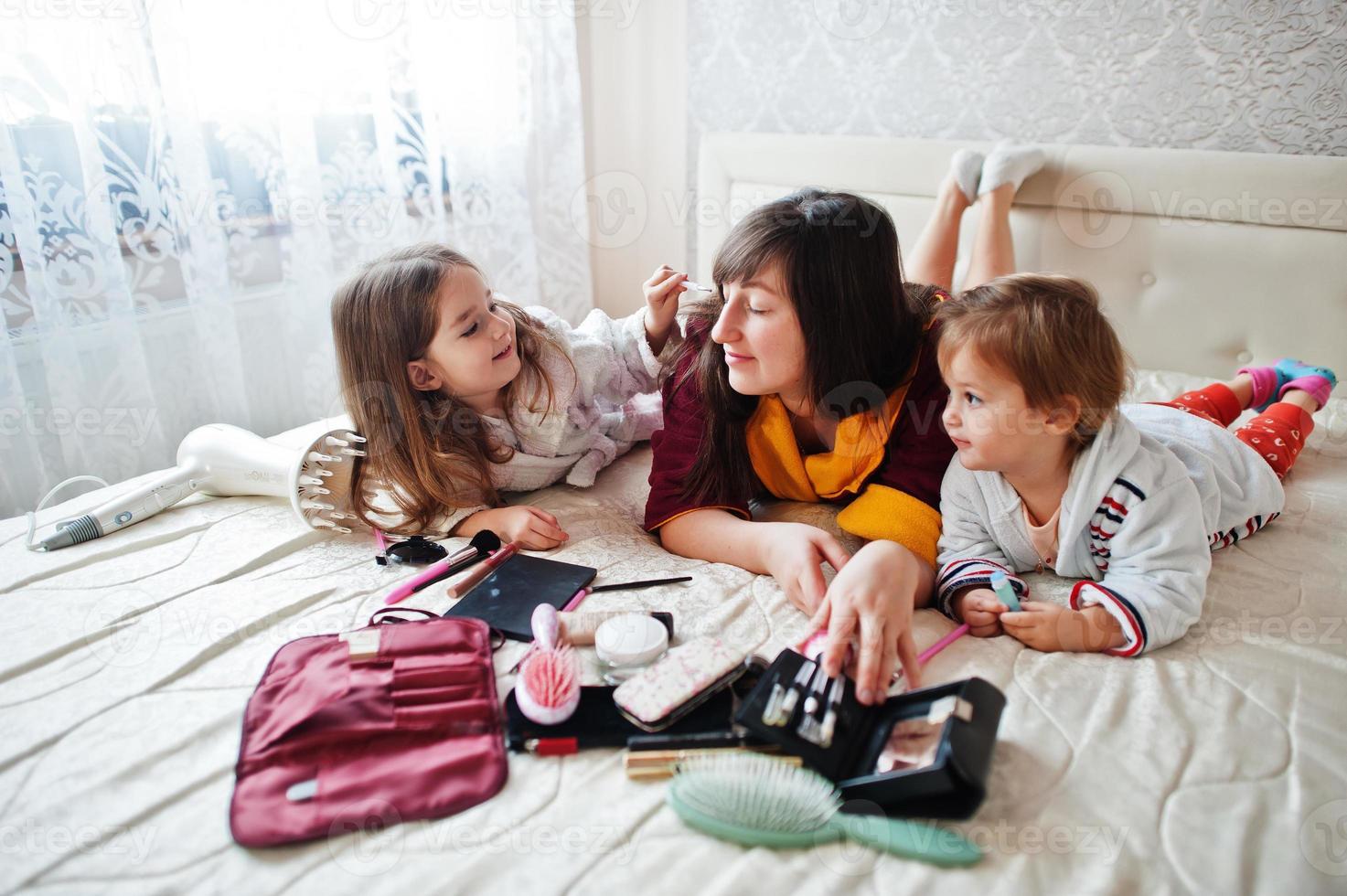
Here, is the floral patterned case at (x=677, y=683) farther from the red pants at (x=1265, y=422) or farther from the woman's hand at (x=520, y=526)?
the red pants at (x=1265, y=422)

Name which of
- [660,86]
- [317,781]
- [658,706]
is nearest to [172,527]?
[317,781]

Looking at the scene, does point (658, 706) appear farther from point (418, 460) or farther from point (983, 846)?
point (418, 460)

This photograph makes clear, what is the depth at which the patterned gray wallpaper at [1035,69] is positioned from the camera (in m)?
1.54

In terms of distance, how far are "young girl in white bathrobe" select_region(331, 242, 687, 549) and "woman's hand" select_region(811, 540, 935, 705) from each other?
45 cm

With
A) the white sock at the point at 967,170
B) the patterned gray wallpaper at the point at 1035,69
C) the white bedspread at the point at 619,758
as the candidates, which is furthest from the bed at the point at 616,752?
the white sock at the point at 967,170

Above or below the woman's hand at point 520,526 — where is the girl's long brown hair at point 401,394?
above

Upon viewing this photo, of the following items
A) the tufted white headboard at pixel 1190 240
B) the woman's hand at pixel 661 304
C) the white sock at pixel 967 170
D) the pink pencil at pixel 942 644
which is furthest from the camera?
the white sock at pixel 967 170

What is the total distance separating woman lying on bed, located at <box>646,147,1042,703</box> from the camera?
1.04 m

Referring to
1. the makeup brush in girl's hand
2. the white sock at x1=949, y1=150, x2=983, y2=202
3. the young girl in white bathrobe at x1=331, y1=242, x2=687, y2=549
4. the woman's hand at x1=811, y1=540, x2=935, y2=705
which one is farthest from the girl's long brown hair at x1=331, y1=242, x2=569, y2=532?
the white sock at x1=949, y1=150, x2=983, y2=202

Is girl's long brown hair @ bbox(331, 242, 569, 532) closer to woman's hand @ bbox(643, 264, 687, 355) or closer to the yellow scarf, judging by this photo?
woman's hand @ bbox(643, 264, 687, 355)

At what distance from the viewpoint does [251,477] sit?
49.3 inches

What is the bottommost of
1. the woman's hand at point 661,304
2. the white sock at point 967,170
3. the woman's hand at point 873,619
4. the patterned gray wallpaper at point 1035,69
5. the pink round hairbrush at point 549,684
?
the pink round hairbrush at point 549,684

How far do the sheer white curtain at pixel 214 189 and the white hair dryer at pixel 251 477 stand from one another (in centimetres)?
39

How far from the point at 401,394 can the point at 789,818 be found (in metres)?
0.86
